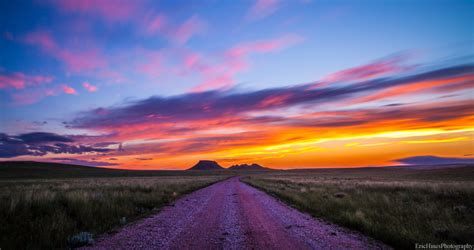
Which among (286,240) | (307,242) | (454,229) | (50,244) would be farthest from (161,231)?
(454,229)

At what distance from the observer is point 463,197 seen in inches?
628

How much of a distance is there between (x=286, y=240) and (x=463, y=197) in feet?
48.4

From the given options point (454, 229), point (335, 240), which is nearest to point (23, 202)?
point (335, 240)

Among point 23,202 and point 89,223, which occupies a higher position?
point 23,202

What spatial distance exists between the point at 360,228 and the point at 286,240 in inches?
133

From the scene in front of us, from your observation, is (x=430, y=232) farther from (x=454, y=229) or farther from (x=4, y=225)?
(x=4, y=225)

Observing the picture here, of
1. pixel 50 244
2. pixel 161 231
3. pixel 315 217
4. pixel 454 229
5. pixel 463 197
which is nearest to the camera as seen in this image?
pixel 50 244

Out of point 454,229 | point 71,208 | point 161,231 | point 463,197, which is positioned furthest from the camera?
point 463,197

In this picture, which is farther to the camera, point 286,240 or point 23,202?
point 23,202

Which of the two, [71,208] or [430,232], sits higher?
[71,208]

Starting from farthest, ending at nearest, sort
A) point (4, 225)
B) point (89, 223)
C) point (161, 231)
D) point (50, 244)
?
1. point (89, 223)
2. point (161, 231)
3. point (4, 225)
4. point (50, 244)

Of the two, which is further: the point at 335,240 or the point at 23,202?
the point at 23,202

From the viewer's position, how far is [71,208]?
→ 10.8 m

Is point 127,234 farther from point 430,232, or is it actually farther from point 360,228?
point 430,232
